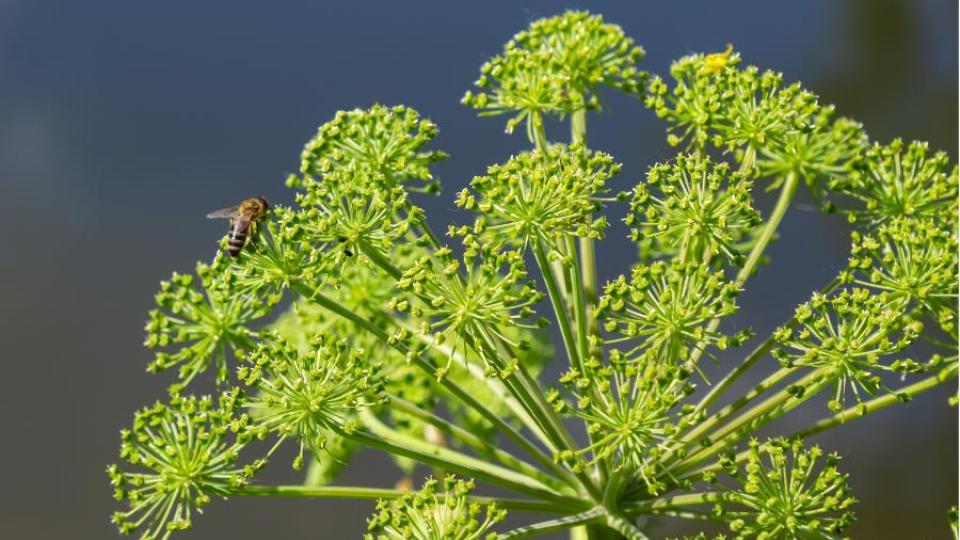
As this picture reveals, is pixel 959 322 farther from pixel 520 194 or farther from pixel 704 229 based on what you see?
pixel 520 194

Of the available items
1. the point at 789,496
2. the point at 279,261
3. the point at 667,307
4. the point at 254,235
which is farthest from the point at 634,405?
the point at 254,235

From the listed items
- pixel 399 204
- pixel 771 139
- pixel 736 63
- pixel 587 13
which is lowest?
pixel 399 204

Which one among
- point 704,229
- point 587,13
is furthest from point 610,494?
point 587,13

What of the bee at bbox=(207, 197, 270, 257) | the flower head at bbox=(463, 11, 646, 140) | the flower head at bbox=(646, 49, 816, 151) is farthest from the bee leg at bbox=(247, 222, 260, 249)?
the flower head at bbox=(646, 49, 816, 151)

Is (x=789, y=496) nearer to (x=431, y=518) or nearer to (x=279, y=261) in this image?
(x=431, y=518)

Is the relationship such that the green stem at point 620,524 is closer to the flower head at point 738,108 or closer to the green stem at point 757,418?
the green stem at point 757,418

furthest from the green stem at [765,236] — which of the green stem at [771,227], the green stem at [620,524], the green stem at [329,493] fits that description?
the green stem at [329,493]

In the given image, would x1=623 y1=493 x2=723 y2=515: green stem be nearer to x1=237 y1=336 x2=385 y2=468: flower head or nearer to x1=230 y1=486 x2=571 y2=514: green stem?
x1=230 y1=486 x2=571 y2=514: green stem
